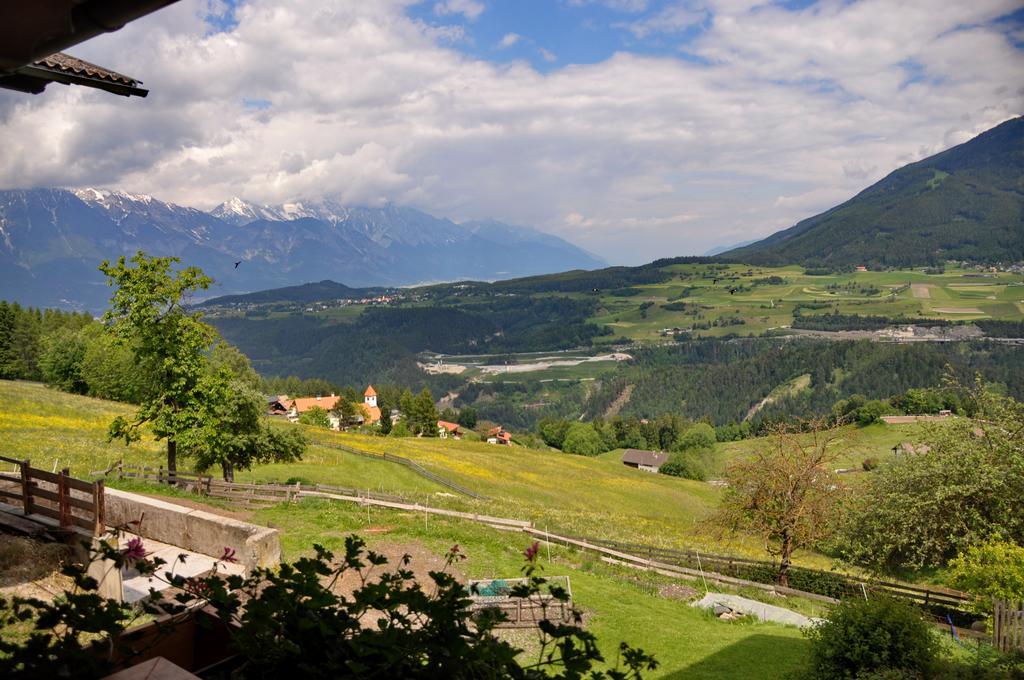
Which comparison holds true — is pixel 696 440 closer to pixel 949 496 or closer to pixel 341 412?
pixel 341 412

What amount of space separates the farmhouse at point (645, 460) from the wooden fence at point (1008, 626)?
9742cm

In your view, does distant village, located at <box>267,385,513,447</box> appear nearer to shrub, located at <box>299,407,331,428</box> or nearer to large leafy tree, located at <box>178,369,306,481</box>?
shrub, located at <box>299,407,331,428</box>

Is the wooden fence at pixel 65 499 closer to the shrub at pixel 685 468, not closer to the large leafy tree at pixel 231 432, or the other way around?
the large leafy tree at pixel 231 432

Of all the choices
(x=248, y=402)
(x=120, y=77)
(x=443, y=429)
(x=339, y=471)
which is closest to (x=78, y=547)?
(x=120, y=77)

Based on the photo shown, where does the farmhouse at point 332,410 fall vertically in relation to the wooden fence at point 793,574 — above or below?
below

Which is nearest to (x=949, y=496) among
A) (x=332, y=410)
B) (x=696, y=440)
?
(x=696, y=440)

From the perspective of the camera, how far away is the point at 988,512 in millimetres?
25297

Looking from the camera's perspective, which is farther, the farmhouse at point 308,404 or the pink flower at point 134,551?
the farmhouse at point 308,404

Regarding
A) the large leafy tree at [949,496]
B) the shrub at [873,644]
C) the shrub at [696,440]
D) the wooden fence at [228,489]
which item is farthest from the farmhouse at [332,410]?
the shrub at [873,644]

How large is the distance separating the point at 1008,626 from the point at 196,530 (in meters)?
17.3

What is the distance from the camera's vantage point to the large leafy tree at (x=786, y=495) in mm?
23656

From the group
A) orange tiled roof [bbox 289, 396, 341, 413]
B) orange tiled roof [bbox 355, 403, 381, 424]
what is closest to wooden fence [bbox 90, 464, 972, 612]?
orange tiled roof [bbox 355, 403, 381, 424]

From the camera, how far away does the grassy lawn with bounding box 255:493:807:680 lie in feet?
44.8

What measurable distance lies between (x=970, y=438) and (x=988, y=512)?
133 inches
